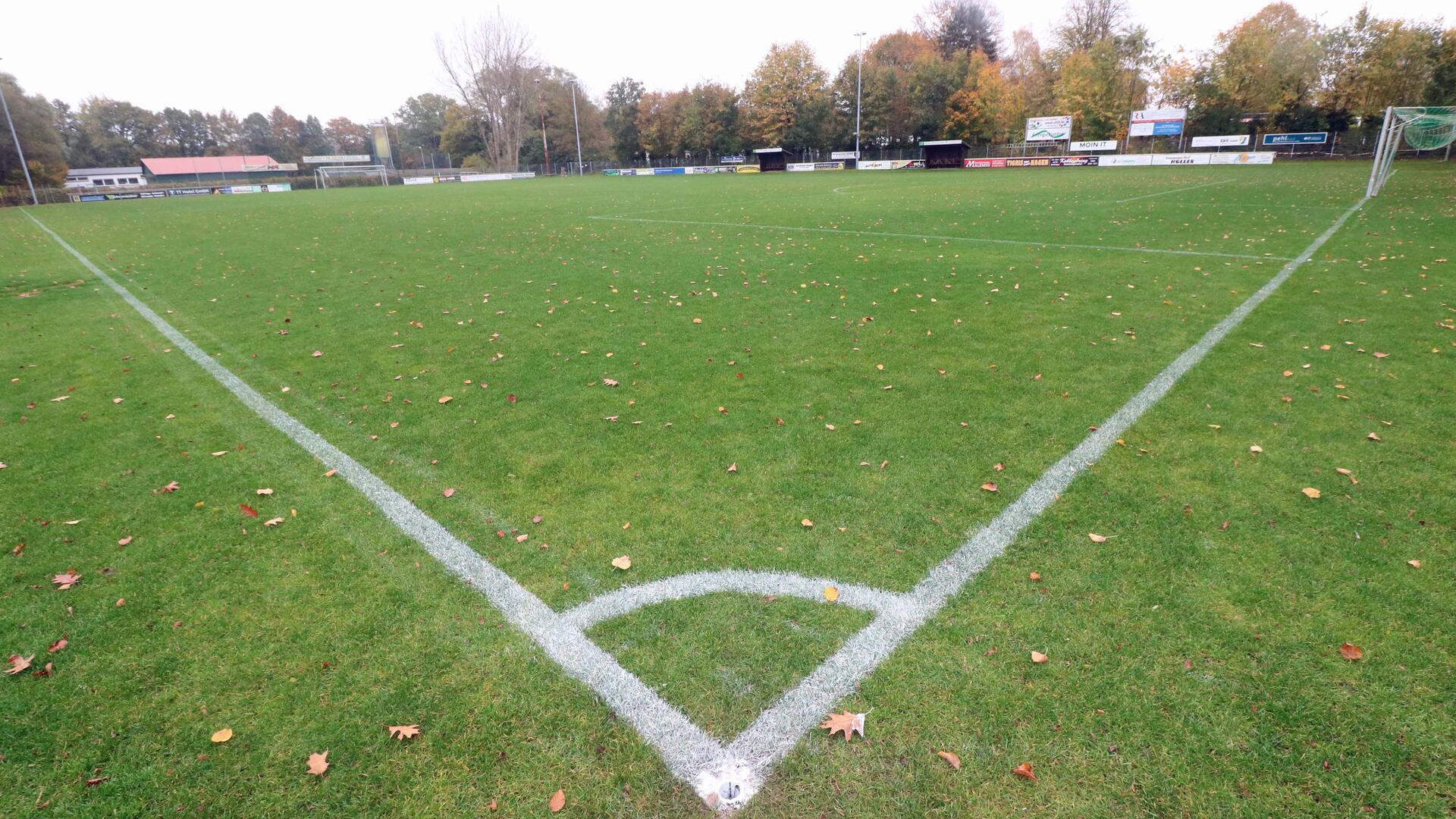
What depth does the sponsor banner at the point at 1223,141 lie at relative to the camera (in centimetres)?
4469

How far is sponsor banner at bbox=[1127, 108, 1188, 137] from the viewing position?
47031 mm

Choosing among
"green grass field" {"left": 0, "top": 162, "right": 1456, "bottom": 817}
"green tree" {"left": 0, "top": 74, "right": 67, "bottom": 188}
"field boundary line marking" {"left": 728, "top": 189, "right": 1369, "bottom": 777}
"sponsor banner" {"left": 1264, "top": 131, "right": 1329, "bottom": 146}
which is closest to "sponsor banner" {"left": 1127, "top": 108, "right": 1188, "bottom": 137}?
"sponsor banner" {"left": 1264, "top": 131, "right": 1329, "bottom": 146}

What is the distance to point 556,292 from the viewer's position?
9641mm

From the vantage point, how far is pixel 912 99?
62.3 metres

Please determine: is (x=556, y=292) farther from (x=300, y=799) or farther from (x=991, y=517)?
(x=300, y=799)

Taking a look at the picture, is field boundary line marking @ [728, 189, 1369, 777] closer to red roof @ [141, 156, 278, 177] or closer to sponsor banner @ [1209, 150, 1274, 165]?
sponsor banner @ [1209, 150, 1274, 165]

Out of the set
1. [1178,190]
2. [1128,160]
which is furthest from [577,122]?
[1178,190]

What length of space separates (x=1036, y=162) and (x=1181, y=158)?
911 cm

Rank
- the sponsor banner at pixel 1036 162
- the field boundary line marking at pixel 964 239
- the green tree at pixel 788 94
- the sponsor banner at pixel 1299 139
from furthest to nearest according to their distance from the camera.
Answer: the green tree at pixel 788 94 < the sponsor banner at pixel 1036 162 < the sponsor banner at pixel 1299 139 < the field boundary line marking at pixel 964 239

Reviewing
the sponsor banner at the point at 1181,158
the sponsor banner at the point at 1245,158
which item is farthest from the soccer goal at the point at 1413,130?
the sponsor banner at the point at 1181,158

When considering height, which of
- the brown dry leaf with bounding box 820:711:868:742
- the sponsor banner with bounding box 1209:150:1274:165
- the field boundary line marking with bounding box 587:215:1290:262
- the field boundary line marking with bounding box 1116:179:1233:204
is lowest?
the brown dry leaf with bounding box 820:711:868:742

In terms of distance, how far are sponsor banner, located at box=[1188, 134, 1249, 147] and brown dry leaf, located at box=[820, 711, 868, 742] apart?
184 ft

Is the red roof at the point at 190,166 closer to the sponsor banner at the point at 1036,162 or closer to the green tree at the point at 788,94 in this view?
the green tree at the point at 788,94

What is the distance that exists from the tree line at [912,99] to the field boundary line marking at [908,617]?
56.9 meters
